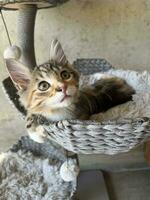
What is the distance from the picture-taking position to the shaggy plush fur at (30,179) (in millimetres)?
1117

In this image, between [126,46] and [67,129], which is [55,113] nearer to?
[67,129]

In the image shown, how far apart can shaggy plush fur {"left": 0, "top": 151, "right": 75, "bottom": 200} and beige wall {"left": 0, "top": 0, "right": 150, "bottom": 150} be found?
35 centimetres

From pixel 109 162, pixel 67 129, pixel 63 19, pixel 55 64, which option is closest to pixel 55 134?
pixel 67 129

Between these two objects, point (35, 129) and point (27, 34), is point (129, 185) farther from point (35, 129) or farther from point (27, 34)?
point (27, 34)

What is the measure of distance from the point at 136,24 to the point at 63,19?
279 mm

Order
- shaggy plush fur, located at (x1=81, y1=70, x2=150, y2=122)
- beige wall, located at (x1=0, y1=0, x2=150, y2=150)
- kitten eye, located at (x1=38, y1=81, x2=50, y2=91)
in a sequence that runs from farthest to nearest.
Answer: beige wall, located at (x1=0, y1=0, x2=150, y2=150), shaggy plush fur, located at (x1=81, y1=70, x2=150, y2=122), kitten eye, located at (x1=38, y1=81, x2=50, y2=91)

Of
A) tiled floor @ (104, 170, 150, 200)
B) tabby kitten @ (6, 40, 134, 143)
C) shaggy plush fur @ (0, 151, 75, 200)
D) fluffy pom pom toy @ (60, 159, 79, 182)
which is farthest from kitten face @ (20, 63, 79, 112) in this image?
tiled floor @ (104, 170, 150, 200)

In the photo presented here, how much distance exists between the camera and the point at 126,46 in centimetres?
129

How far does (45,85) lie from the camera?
851 millimetres

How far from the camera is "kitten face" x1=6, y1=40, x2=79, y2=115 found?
2.73 ft

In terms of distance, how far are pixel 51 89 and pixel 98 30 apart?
51 centimetres

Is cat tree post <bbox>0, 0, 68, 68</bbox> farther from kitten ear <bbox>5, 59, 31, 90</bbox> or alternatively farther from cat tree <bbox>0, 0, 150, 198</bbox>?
kitten ear <bbox>5, 59, 31, 90</bbox>

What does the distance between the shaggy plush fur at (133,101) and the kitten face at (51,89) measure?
5.8 inches

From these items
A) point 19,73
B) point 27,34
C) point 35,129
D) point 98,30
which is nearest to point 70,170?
point 35,129
